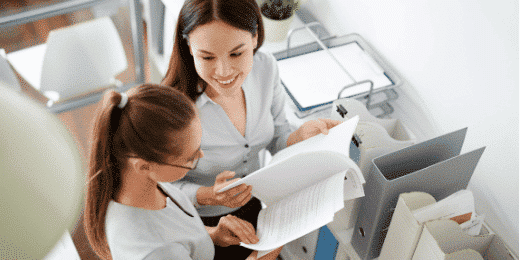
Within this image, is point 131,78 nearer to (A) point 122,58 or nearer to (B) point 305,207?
(A) point 122,58

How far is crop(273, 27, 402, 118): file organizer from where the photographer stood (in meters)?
1.46

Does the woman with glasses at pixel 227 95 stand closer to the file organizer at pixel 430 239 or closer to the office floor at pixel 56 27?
the file organizer at pixel 430 239

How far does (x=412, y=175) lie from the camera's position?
1.03 m

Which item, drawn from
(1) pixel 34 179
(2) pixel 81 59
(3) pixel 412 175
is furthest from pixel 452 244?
(2) pixel 81 59

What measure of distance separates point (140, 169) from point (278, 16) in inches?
41.0

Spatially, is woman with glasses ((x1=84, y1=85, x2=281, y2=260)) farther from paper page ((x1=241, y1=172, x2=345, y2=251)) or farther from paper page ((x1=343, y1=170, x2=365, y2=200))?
paper page ((x1=343, y1=170, x2=365, y2=200))

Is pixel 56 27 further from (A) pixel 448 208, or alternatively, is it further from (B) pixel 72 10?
(A) pixel 448 208

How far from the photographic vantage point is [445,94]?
1398mm

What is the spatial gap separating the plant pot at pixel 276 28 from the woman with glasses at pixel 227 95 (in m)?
0.38

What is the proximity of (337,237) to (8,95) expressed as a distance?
1.17 m

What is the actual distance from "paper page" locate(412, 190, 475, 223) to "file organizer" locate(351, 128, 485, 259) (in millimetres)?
67

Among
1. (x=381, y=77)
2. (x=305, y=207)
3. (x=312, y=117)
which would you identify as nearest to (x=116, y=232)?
(x=305, y=207)

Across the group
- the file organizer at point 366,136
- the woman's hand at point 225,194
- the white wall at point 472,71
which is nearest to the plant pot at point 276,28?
the white wall at point 472,71

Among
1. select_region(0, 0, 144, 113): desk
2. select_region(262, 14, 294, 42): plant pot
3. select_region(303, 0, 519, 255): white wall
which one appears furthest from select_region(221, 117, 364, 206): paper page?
select_region(0, 0, 144, 113): desk
